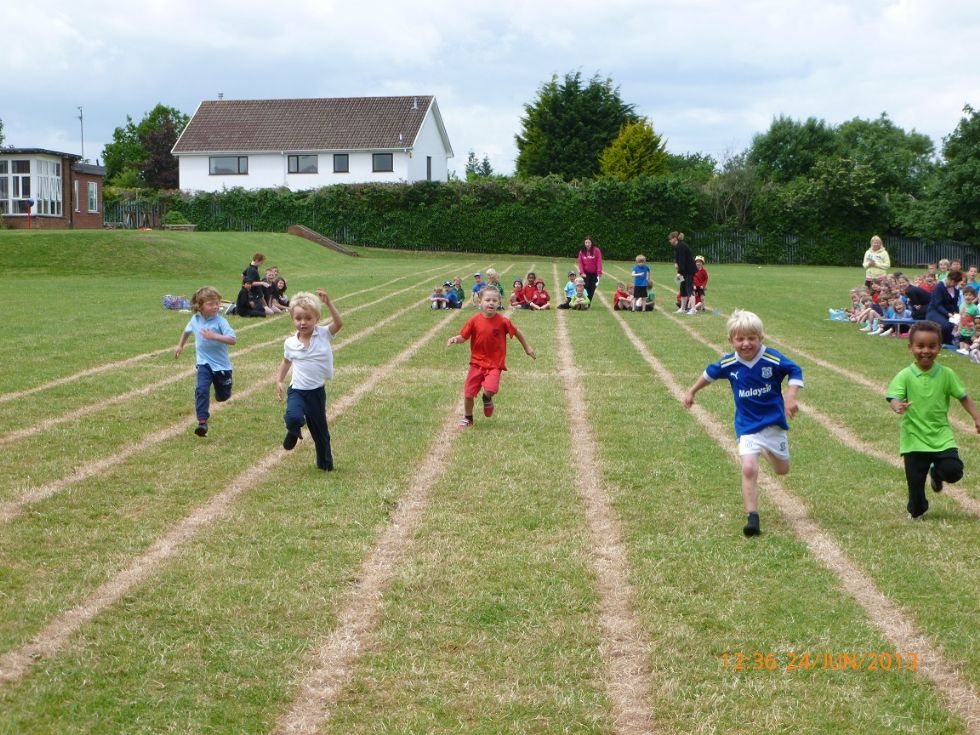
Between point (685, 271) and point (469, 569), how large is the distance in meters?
19.6

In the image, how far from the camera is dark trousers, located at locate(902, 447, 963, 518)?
7309 millimetres

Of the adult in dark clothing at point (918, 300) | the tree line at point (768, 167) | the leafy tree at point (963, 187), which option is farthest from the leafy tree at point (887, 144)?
the adult in dark clothing at point (918, 300)

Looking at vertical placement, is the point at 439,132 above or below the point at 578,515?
above

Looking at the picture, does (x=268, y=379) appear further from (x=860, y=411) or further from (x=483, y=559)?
(x=483, y=559)

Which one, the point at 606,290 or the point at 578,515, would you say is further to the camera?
the point at 606,290

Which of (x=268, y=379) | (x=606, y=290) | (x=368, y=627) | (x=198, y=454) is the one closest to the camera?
(x=368, y=627)

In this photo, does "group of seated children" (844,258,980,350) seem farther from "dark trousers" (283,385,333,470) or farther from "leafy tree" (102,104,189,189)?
"leafy tree" (102,104,189,189)

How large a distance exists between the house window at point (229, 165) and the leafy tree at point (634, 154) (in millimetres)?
23157

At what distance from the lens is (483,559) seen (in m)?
6.31

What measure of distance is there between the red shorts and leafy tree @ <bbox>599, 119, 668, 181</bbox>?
207 feet

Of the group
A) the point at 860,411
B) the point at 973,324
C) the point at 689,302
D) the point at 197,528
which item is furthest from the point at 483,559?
the point at 689,302

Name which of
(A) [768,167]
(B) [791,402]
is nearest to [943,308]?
(B) [791,402]

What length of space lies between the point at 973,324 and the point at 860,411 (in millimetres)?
7142

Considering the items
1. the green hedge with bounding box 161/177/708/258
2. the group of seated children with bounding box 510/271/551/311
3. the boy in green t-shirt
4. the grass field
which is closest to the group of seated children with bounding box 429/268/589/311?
the group of seated children with bounding box 510/271/551/311
